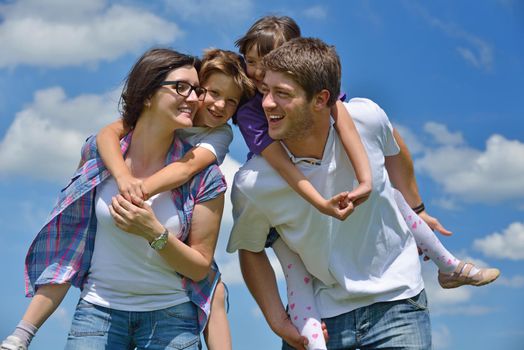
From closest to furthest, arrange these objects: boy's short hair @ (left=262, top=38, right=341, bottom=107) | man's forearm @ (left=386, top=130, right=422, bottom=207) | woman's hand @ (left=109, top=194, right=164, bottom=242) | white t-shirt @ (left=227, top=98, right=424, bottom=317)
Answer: woman's hand @ (left=109, top=194, right=164, bottom=242) → boy's short hair @ (left=262, top=38, right=341, bottom=107) → white t-shirt @ (left=227, top=98, right=424, bottom=317) → man's forearm @ (left=386, top=130, right=422, bottom=207)

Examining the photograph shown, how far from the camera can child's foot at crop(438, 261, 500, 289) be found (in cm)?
500

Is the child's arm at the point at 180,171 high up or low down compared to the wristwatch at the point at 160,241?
up

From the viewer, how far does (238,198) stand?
14.2 feet

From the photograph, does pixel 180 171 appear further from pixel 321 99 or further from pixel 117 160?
pixel 321 99

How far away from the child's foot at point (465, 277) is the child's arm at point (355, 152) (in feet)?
4.21

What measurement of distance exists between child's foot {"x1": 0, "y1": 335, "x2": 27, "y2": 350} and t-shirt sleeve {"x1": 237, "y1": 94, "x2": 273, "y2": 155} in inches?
69.3

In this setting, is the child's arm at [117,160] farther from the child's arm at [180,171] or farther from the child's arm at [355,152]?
the child's arm at [355,152]

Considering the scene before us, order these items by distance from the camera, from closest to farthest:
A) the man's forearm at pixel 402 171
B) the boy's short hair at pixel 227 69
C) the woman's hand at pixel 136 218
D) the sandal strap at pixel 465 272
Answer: the woman's hand at pixel 136 218 < the boy's short hair at pixel 227 69 < the man's forearm at pixel 402 171 < the sandal strap at pixel 465 272

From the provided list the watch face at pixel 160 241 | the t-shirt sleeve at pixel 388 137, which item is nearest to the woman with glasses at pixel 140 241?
the watch face at pixel 160 241

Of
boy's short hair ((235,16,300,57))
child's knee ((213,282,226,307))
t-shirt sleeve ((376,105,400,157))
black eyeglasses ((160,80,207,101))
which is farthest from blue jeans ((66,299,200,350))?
boy's short hair ((235,16,300,57))

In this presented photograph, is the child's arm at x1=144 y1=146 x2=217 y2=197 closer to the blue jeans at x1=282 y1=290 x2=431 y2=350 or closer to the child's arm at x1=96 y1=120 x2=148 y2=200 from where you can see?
the child's arm at x1=96 y1=120 x2=148 y2=200

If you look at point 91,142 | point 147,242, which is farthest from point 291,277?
point 91,142

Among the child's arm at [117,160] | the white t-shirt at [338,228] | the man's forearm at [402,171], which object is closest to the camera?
the child's arm at [117,160]

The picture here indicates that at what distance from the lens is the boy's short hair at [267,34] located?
4.89 meters
